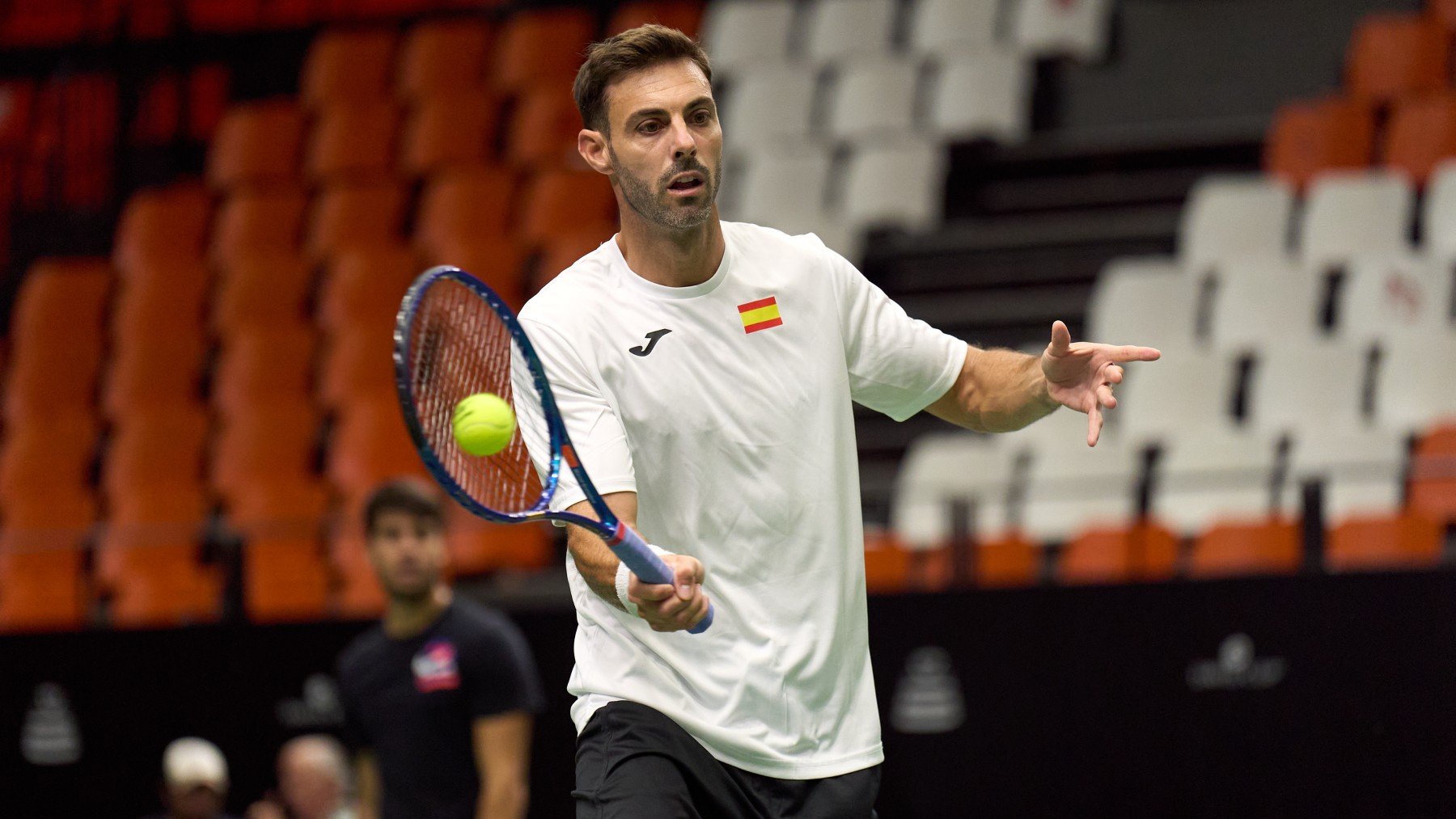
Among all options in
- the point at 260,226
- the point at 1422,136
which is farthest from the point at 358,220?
the point at 1422,136

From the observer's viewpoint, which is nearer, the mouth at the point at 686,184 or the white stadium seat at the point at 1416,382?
the mouth at the point at 686,184

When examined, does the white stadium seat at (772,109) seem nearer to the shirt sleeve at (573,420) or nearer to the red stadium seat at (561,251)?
the red stadium seat at (561,251)

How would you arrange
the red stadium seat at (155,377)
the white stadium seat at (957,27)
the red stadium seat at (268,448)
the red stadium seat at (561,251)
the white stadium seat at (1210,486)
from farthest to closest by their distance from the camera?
the red stadium seat at (155,377) → the white stadium seat at (957,27) → the red stadium seat at (561,251) → the red stadium seat at (268,448) → the white stadium seat at (1210,486)

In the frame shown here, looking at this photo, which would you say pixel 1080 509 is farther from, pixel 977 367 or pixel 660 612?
pixel 660 612

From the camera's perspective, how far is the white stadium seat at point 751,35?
476 inches

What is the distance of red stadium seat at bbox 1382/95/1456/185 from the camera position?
31.9ft

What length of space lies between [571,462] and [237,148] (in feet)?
36.1

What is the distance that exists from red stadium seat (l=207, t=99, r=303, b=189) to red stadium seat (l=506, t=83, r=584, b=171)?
69.8 inches

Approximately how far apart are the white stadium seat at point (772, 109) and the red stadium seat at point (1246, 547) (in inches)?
175

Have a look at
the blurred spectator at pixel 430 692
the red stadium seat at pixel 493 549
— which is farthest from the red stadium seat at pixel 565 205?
the blurred spectator at pixel 430 692

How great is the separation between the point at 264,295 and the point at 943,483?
5077 millimetres

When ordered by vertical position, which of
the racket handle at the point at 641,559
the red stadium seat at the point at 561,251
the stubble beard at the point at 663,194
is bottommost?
the racket handle at the point at 641,559

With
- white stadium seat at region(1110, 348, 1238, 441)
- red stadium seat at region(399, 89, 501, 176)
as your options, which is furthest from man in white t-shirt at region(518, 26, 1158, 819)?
red stadium seat at region(399, 89, 501, 176)

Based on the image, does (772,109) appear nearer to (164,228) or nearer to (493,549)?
(493,549)
